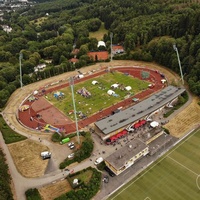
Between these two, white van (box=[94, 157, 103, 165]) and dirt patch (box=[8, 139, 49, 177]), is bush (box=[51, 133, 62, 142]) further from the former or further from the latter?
white van (box=[94, 157, 103, 165])

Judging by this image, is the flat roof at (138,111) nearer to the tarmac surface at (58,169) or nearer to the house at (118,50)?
the tarmac surface at (58,169)

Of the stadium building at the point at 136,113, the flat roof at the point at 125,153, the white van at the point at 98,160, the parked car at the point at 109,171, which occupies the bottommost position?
the parked car at the point at 109,171

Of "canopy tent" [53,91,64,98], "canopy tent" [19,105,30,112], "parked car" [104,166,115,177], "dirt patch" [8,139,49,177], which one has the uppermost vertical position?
"parked car" [104,166,115,177]

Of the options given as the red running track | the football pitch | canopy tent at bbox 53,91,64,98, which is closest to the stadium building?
the red running track

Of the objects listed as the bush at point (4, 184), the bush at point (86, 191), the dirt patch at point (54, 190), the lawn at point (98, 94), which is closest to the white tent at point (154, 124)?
the lawn at point (98, 94)

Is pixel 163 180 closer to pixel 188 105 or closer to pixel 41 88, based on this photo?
pixel 188 105

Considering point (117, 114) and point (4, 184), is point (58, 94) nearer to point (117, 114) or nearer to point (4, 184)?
point (117, 114)
